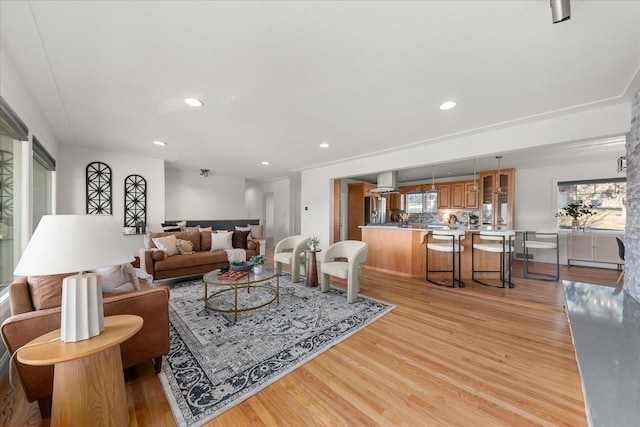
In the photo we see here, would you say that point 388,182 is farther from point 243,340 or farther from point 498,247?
point 243,340

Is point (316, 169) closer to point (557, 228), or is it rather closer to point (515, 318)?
point (515, 318)

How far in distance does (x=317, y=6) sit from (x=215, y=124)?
236 centimetres

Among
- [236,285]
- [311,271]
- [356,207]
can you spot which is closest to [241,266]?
[236,285]

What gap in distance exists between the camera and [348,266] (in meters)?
3.34

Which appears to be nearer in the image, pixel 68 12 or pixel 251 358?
pixel 68 12

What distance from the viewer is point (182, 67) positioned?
196cm

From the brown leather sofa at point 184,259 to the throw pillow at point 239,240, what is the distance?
0.20m

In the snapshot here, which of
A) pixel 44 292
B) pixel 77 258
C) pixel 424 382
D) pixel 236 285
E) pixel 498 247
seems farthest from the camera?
pixel 498 247

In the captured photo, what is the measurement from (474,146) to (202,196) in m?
7.08

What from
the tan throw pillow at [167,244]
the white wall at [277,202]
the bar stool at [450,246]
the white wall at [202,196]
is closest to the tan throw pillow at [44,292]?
the tan throw pillow at [167,244]

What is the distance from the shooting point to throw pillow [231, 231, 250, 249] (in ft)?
16.9

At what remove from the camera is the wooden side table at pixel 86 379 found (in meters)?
1.14

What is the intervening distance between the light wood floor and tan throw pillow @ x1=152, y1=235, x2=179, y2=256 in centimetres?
249

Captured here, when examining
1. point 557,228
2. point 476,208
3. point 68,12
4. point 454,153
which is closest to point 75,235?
point 68,12
